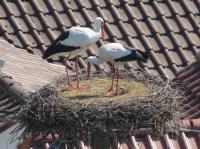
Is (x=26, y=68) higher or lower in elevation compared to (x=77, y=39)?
higher

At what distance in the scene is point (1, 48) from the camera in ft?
44.5

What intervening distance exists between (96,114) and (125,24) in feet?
19.6

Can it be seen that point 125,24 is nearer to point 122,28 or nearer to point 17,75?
point 122,28

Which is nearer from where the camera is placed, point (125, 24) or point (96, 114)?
point (96, 114)

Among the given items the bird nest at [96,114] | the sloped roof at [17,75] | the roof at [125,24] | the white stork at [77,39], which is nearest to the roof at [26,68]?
the sloped roof at [17,75]

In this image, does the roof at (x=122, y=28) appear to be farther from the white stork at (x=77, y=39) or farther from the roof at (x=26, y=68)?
the white stork at (x=77, y=39)

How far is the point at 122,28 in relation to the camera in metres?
14.8

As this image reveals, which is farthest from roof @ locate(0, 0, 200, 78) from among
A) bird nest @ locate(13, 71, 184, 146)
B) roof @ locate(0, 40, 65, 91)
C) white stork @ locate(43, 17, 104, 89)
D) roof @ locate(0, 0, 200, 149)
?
bird nest @ locate(13, 71, 184, 146)

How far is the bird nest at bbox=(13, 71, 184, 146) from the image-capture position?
912 centimetres

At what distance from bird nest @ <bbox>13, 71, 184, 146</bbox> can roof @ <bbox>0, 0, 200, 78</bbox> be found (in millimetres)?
4437

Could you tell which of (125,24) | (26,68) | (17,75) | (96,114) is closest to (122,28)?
(125,24)

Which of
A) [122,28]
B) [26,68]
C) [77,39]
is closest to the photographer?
[77,39]

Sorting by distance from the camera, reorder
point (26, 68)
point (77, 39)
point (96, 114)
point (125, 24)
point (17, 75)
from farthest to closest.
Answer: point (125, 24)
point (26, 68)
point (17, 75)
point (77, 39)
point (96, 114)

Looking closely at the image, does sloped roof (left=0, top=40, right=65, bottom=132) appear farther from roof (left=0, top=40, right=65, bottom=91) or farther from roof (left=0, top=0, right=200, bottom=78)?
roof (left=0, top=0, right=200, bottom=78)
